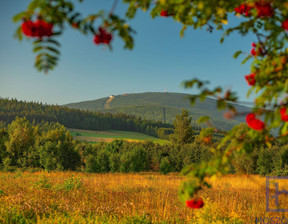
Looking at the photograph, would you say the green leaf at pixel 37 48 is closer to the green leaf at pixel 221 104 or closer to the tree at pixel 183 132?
the green leaf at pixel 221 104

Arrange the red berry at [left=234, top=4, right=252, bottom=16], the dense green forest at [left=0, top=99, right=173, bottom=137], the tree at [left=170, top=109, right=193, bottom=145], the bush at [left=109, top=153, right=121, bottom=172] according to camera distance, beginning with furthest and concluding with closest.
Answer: the dense green forest at [left=0, top=99, right=173, bottom=137] < the tree at [left=170, top=109, right=193, bottom=145] < the bush at [left=109, top=153, right=121, bottom=172] < the red berry at [left=234, top=4, right=252, bottom=16]

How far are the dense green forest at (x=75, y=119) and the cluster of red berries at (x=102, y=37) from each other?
88.6 metres

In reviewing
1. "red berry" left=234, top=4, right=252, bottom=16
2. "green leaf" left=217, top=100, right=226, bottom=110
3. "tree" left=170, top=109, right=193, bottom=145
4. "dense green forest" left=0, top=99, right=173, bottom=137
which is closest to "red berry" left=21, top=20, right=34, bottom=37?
"green leaf" left=217, top=100, right=226, bottom=110

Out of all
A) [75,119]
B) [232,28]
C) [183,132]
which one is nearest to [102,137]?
[75,119]

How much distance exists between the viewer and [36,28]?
1347mm

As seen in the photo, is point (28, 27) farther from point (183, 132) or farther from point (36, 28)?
point (183, 132)

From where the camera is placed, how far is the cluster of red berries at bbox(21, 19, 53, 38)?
1.34 metres

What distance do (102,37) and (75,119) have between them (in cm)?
10206

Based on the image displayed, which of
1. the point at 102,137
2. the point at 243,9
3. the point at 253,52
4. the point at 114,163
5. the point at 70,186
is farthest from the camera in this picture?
the point at 102,137

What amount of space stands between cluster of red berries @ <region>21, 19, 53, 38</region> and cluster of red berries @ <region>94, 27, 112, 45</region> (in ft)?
0.94

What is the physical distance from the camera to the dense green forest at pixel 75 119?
310ft

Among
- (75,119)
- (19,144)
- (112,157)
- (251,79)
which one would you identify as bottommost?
(112,157)

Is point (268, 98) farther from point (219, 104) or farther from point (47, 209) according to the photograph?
point (47, 209)

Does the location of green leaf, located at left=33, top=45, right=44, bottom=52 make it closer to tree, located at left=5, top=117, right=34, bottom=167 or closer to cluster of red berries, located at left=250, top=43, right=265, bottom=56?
cluster of red berries, located at left=250, top=43, right=265, bottom=56
